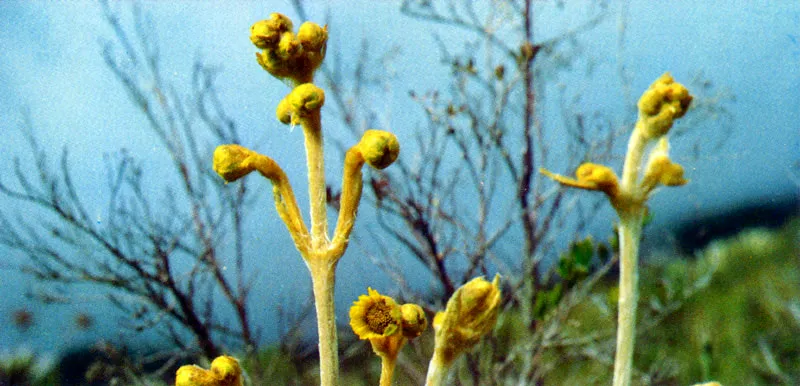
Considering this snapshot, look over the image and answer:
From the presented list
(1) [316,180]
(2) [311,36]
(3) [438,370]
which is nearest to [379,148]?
(1) [316,180]

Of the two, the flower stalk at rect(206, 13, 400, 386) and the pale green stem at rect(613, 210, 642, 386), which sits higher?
the flower stalk at rect(206, 13, 400, 386)

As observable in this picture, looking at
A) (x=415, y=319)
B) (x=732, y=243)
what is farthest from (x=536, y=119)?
(x=732, y=243)

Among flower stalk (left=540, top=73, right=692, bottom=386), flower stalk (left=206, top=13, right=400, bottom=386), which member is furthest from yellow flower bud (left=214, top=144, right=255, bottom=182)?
flower stalk (left=540, top=73, right=692, bottom=386)

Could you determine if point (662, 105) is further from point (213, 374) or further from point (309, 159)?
point (213, 374)

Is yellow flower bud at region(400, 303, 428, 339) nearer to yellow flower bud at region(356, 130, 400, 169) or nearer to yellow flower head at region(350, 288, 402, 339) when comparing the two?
yellow flower head at region(350, 288, 402, 339)

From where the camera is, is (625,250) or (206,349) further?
(206,349)

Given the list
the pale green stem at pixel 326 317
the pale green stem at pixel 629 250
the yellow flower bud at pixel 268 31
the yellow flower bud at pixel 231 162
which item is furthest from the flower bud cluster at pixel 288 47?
the pale green stem at pixel 629 250

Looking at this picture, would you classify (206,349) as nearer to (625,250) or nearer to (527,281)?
(527,281)
